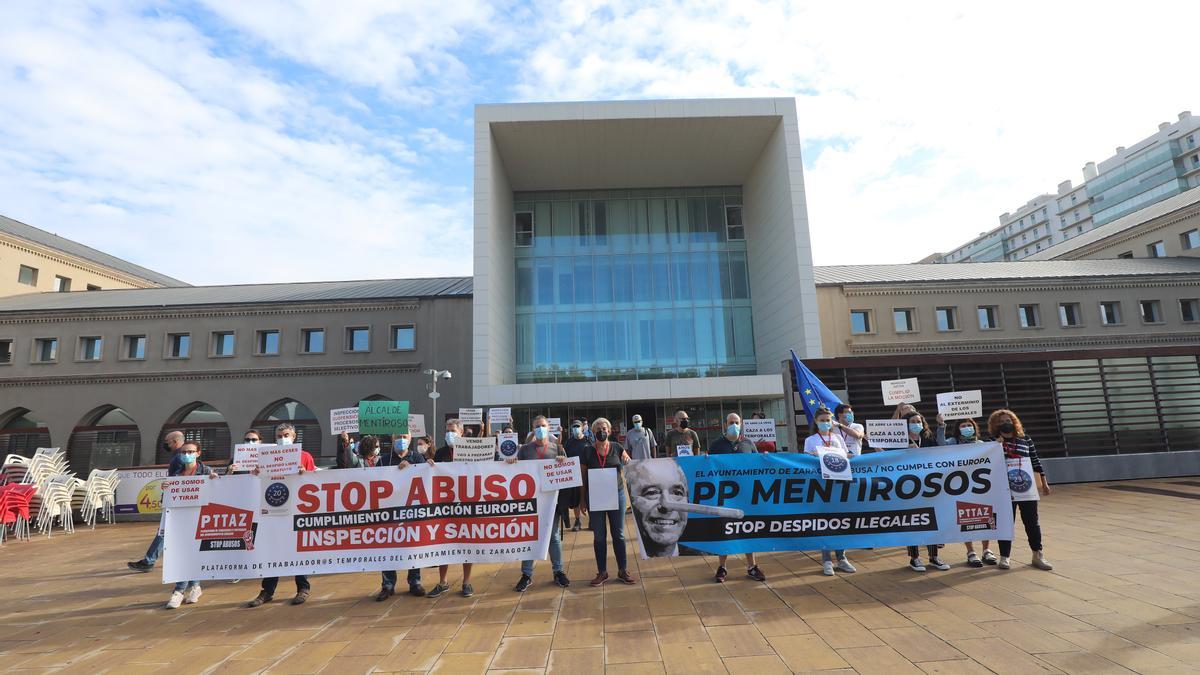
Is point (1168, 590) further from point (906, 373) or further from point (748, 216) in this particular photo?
point (748, 216)

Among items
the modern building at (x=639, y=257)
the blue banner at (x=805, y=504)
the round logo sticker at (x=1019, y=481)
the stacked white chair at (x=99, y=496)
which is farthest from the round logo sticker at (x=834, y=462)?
the stacked white chair at (x=99, y=496)

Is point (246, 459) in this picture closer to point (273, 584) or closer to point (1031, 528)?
point (273, 584)

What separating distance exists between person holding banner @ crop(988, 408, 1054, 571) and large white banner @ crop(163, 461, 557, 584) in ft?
18.6

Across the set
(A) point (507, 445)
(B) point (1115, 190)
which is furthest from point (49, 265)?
(B) point (1115, 190)

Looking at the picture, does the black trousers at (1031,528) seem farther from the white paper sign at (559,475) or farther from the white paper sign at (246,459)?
the white paper sign at (246,459)

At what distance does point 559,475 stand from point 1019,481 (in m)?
5.67

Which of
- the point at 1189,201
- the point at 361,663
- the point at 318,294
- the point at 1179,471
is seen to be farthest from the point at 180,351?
the point at 1189,201

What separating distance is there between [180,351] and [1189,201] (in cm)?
5923

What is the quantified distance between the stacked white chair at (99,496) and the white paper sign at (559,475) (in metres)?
14.7

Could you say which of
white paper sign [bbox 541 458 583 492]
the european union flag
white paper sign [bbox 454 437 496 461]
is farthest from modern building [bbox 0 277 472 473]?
white paper sign [bbox 541 458 583 492]

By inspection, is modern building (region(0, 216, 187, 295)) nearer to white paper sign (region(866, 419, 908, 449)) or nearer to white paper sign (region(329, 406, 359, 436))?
white paper sign (region(329, 406, 359, 436))

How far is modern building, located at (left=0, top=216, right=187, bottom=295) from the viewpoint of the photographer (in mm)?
34969

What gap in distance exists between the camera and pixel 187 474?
7.57m

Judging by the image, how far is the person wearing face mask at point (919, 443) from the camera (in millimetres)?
7012
